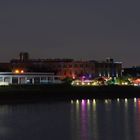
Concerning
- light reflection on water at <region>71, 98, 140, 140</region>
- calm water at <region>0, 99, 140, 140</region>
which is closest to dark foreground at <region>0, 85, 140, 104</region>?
calm water at <region>0, 99, 140, 140</region>

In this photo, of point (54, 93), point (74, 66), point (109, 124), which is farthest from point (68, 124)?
point (74, 66)

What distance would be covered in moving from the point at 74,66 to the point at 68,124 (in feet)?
390

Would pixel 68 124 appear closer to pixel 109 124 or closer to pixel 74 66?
pixel 109 124

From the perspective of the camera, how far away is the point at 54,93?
324 ft

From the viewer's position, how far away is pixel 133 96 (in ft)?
383

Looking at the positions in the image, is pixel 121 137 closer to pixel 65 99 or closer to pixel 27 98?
pixel 27 98

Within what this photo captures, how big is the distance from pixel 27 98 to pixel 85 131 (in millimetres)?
40829

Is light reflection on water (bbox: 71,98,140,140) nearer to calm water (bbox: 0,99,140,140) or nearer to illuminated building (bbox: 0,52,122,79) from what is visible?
calm water (bbox: 0,99,140,140)

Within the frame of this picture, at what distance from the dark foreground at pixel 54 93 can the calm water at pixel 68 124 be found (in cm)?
1580

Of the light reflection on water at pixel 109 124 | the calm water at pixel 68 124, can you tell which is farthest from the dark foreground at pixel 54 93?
the light reflection on water at pixel 109 124

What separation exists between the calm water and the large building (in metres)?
97.6

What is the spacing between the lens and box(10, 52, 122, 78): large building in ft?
556

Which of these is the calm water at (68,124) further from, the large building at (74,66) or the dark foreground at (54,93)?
the large building at (74,66)

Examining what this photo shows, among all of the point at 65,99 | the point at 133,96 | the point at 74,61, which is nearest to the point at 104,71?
the point at 74,61
